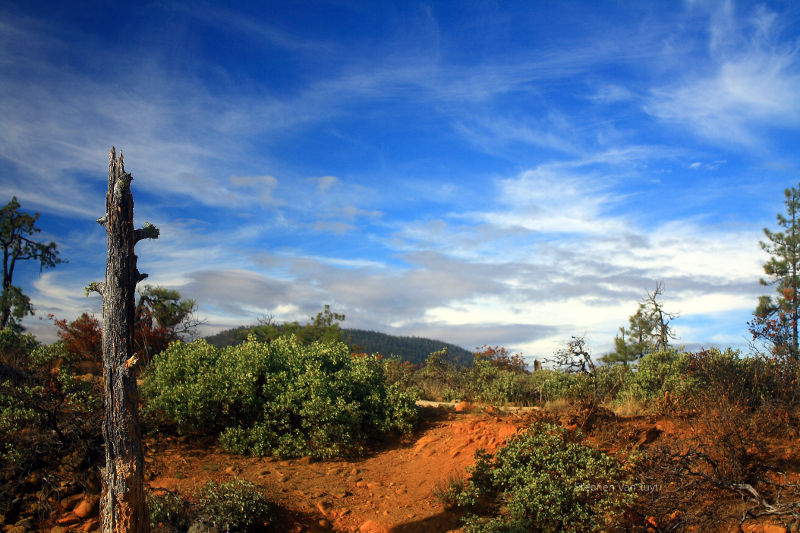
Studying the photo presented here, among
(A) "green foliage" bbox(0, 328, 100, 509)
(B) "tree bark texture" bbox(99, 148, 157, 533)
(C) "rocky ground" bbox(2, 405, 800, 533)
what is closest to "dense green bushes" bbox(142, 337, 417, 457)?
(C) "rocky ground" bbox(2, 405, 800, 533)

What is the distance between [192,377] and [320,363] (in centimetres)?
238

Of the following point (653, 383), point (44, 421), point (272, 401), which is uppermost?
point (653, 383)

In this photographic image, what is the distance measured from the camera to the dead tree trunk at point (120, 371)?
5.54 metres

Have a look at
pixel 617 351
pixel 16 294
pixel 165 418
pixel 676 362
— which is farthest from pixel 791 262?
pixel 16 294

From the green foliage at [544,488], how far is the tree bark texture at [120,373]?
4.01 m

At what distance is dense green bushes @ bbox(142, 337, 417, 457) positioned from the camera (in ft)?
31.2

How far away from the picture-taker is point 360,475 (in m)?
8.88

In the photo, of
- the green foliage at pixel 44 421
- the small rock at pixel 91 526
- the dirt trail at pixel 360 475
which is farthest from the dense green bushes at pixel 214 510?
the green foliage at pixel 44 421

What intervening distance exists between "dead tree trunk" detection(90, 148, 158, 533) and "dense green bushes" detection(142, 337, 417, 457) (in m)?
3.81

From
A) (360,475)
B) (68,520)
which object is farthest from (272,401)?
(68,520)

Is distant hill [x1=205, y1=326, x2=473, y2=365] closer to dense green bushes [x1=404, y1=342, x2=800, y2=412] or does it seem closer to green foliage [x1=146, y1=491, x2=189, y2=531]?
dense green bushes [x1=404, y1=342, x2=800, y2=412]

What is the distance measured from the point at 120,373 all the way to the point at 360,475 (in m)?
4.62

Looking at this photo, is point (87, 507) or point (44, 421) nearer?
point (87, 507)

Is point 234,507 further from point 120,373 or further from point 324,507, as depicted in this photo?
point 120,373
